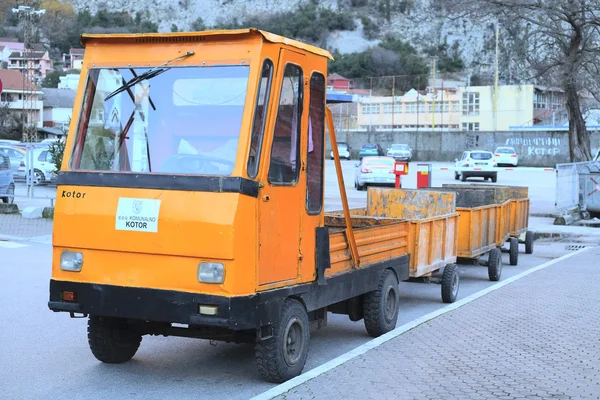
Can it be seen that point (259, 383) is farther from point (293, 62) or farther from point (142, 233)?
point (293, 62)

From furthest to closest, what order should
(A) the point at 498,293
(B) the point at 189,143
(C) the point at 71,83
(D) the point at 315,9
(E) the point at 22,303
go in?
(D) the point at 315,9, (C) the point at 71,83, (A) the point at 498,293, (E) the point at 22,303, (B) the point at 189,143

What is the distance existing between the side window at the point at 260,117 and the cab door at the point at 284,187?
0.29 ft

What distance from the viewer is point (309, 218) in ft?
24.8

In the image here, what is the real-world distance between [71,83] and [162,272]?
11370 centimetres

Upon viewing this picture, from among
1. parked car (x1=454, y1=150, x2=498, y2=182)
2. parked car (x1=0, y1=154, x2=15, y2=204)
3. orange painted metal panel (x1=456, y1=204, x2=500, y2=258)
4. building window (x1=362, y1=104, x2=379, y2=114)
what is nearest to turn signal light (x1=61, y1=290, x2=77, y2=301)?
orange painted metal panel (x1=456, y1=204, x2=500, y2=258)

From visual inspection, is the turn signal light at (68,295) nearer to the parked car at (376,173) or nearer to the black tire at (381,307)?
the black tire at (381,307)

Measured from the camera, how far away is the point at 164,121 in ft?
23.6

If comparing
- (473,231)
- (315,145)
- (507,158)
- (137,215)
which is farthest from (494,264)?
(507,158)

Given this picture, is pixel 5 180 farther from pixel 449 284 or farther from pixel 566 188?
pixel 449 284

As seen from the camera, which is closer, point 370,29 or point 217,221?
point 217,221

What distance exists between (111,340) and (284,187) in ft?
7.34

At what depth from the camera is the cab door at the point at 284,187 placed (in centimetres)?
689

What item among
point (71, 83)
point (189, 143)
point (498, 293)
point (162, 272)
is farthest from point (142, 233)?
point (71, 83)

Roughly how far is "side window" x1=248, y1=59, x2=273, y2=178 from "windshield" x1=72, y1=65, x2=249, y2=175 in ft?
0.41
